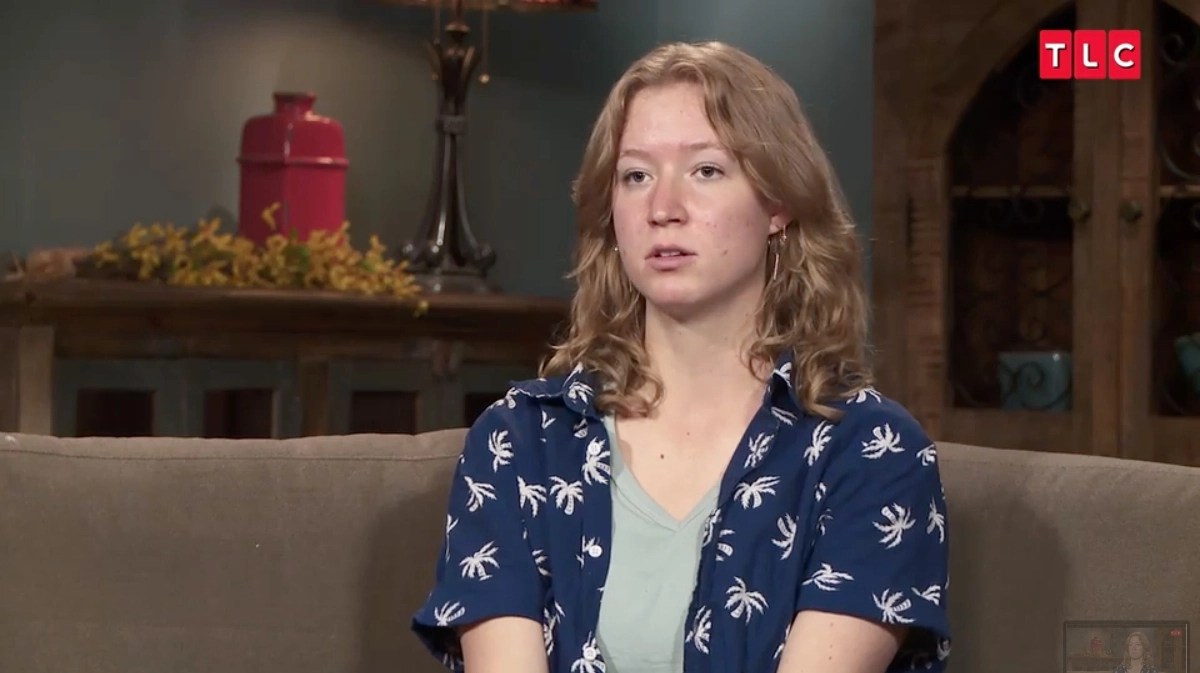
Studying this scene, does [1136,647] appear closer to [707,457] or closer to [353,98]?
[707,457]

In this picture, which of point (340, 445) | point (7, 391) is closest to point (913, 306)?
point (7, 391)

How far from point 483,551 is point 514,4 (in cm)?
228

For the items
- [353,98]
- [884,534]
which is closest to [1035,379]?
[353,98]

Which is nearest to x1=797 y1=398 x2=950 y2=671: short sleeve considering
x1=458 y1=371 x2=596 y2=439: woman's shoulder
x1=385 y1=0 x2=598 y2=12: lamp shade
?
x1=458 y1=371 x2=596 y2=439: woman's shoulder

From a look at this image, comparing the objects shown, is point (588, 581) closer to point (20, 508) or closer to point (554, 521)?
point (554, 521)

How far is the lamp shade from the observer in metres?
3.57

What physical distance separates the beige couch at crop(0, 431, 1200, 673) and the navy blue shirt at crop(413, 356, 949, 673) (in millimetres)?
179

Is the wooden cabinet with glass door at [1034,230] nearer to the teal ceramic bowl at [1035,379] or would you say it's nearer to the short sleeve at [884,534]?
the teal ceramic bowl at [1035,379]

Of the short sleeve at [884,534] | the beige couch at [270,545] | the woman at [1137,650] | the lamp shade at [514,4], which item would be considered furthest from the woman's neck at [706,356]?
the lamp shade at [514,4]

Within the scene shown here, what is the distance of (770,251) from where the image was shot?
163 centimetres

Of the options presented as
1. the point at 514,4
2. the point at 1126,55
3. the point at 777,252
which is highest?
the point at 514,4

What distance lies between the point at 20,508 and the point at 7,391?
131 cm

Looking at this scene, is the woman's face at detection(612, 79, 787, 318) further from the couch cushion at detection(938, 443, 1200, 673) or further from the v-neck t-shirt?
the couch cushion at detection(938, 443, 1200, 673)

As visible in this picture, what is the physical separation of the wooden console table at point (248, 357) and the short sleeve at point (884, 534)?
175cm
